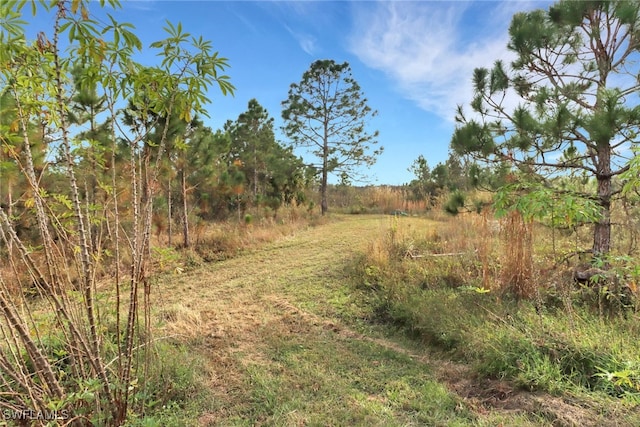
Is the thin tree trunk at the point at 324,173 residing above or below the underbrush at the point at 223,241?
above

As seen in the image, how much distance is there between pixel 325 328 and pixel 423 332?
2.95ft

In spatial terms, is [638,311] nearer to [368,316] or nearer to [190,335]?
[368,316]

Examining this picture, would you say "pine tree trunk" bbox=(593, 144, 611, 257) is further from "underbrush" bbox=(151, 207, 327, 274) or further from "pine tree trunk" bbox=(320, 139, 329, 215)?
"pine tree trunk" bbox=(320, 139, 329, 215)

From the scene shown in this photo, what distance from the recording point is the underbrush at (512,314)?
6.23 feet

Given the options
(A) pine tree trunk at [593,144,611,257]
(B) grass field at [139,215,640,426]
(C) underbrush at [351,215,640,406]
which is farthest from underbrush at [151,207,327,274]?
(A) pine tree trunk at [593,144,611,257]

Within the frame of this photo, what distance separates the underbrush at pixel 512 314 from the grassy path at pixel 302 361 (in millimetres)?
285

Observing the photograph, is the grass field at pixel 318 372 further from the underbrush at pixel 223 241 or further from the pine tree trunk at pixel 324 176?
the pine tree trunk at pixel 324 176

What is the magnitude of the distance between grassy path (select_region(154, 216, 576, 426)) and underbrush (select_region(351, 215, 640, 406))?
0.94 feet

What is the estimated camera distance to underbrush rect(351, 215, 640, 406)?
6.23 ft

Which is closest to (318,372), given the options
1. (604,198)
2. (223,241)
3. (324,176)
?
(604,198)

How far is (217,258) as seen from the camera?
614 cm

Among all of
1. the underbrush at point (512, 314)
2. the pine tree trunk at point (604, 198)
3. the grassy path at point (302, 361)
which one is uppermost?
the pine tree trunk at point (604, 198)

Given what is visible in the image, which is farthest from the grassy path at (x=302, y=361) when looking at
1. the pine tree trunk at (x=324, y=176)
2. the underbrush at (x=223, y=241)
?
the pine tree trunk at (x=324, y=176)

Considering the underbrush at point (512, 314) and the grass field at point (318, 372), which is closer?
the grass field at point (318, 372)
